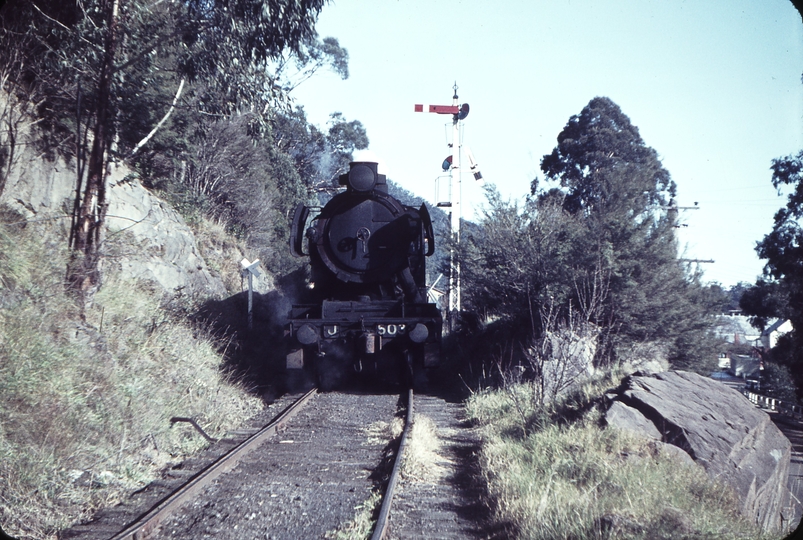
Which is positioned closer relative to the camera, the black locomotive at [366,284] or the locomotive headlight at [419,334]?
the locomotive headlight at [419,334]

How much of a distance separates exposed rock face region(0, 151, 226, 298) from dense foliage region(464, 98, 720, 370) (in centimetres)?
666

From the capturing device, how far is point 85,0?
8.92 meters

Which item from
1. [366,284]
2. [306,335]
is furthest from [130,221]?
[366,284]

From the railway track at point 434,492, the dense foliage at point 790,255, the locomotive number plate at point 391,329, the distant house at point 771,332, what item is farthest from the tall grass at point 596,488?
the distant house at point 771,332

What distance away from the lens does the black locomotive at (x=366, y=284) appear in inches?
433

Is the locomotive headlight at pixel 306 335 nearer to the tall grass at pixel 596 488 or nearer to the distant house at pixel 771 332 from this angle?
the tall grass at pixel 596 488

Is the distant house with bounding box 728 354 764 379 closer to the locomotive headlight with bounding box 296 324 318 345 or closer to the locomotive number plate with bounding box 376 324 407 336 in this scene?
the locomotive number plate with bounding box 376 324 407 336

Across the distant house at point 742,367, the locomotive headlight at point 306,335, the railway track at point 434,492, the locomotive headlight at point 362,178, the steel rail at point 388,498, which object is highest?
the locomotive headlight at point 362,178

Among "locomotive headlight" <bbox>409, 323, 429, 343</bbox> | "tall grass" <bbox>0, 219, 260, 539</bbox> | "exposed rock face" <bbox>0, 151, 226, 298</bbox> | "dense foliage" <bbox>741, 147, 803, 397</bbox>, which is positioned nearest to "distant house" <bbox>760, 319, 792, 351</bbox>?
"dense foliage" <bbox>741, 147, 803, 397</bbox>

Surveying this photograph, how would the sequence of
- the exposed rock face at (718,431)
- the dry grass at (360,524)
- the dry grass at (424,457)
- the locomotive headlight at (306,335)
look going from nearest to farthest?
1. the dry grass at (360,524)
2. the exposed rock face at (718,431)
3. the dry grass at (424,457)
4. the locomotive headlight at (306,335)

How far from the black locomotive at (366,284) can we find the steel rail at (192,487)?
2.81 meters

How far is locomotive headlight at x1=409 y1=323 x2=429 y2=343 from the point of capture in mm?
10734

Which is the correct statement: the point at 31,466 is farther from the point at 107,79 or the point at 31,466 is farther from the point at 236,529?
the point at 107,79

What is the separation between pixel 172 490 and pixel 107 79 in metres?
6.27
